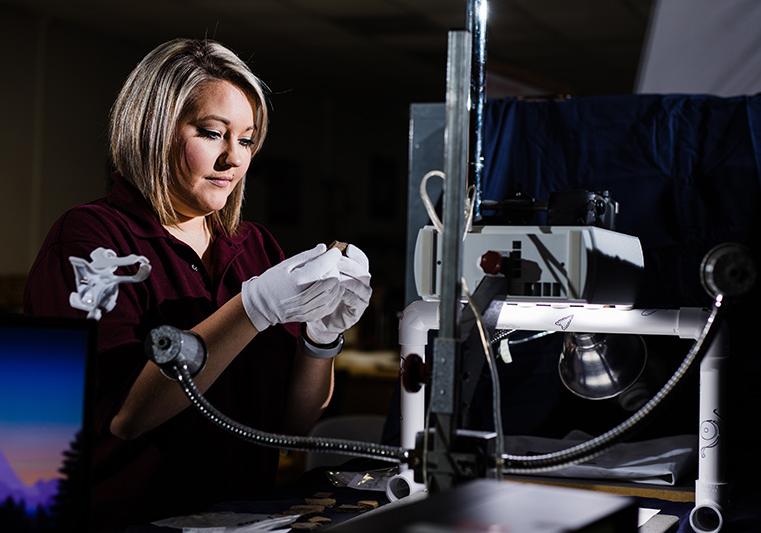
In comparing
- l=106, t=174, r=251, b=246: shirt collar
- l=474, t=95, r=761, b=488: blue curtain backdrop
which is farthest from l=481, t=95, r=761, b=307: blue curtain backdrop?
l=106, t=174, r=251, b=246: shirt collar

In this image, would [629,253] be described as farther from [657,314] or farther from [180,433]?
[180,433]

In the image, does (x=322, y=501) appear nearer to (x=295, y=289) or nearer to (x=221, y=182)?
(x=295, y=289)

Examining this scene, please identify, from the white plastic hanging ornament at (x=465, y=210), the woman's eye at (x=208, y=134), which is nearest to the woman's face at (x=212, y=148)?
the woman's eye at (x=208, y=134)

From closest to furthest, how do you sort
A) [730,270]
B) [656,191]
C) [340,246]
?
[730,270] < [340,246] < [656,191]

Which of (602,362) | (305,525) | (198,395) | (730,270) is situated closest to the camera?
(730,270)

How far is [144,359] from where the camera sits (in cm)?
137

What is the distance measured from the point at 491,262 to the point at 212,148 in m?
0.51

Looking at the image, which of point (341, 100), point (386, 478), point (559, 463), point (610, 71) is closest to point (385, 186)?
point (341, 100)

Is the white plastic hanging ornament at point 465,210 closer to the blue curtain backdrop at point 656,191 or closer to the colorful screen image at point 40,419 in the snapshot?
the colorful screen image at point 40,419

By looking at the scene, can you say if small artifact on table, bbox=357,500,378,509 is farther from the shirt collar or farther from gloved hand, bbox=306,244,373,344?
the shirt collar

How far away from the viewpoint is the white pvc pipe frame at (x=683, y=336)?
137 cm

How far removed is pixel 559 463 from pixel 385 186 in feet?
21.5

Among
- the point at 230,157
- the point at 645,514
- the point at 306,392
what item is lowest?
the point at 645,514

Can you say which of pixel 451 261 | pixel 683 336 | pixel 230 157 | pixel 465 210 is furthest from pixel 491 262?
pixel 230 157
